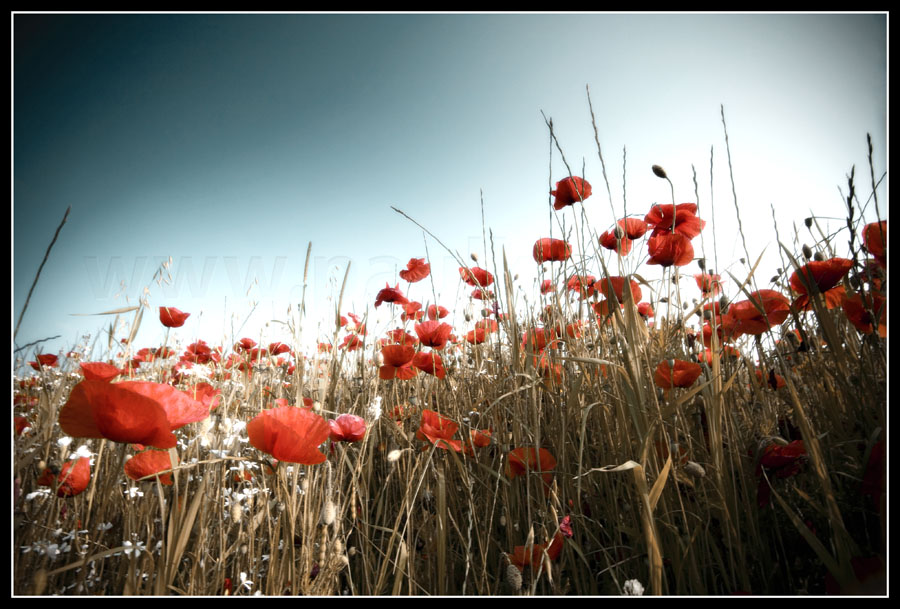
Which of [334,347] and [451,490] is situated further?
[451,490]

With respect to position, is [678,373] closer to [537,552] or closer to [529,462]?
[529,462]

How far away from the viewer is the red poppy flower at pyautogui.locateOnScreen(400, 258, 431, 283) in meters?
2.06

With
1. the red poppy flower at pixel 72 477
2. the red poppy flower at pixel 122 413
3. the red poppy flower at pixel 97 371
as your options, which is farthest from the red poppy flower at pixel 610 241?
the red poppy flower at pixel 72 477

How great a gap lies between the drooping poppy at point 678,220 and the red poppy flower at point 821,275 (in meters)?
0.30

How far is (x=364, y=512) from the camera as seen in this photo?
3.67ft

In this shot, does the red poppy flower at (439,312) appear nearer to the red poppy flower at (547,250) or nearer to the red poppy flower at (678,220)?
the red poppy flower at (547,250)

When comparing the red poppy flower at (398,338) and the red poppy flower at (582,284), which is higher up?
the red poppy flower at (398,338)

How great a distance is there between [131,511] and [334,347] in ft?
2.17

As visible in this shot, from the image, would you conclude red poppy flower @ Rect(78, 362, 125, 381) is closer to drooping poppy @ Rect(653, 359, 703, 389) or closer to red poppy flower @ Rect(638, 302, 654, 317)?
drooping poppy @ Rect(653, 359, 703, 389)

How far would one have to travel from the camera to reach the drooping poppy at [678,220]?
122 centimetres

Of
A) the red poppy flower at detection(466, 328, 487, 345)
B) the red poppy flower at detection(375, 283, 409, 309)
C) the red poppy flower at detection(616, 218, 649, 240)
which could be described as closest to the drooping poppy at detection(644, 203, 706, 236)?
the red poppy flower at detection(616, 218, 649, 240)
